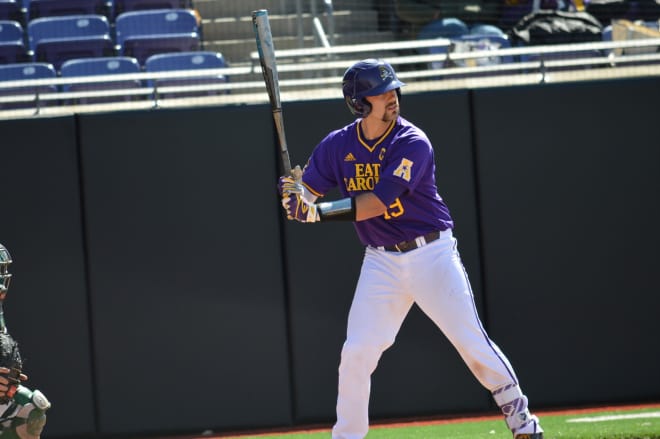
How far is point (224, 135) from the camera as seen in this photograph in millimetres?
7180

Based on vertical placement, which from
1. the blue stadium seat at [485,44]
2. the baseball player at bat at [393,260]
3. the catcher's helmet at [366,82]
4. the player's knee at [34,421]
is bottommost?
the player's knee at [34,421]

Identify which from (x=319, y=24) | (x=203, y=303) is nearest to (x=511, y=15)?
(x=319, y=24)

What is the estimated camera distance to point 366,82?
4781 mm

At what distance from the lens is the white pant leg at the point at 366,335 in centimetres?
472

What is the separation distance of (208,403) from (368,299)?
2.81m

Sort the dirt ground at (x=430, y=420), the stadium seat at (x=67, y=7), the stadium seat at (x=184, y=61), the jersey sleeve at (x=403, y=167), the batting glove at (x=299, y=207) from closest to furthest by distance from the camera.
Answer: the batting glove at (x=299, y=207), the jersey sleeve at (x=403, y=167), the dirt ground at (x=430, y=420), the stadium seat at (x=184, y=61), the stadium seat at (x=67, y=7)

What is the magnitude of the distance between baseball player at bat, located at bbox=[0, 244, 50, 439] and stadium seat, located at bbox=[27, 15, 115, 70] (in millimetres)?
5456

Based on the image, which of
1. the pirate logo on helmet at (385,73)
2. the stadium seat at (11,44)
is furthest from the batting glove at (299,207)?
the stadium seat at (11,44)

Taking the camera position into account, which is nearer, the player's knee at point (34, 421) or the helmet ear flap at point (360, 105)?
the player's knee at point (34, 421)

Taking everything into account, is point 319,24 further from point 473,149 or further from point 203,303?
point 203,303

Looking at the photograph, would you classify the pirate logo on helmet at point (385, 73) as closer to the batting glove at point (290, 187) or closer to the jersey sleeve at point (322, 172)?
the jersey sleeve at point (322, 172)

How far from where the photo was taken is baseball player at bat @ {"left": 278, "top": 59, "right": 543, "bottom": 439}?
4.70 metres

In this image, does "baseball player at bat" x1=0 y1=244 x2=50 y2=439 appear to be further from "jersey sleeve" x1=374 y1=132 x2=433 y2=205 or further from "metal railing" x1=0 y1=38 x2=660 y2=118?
"metal railing" x1=0 y1=38 x2=660 y2=118

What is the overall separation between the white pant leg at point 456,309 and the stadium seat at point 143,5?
235 inches
